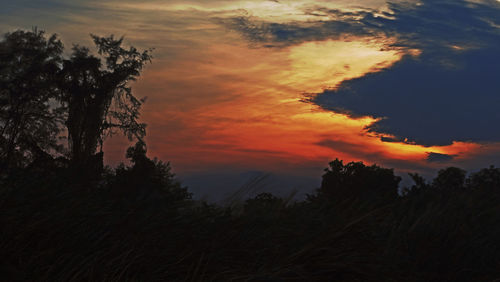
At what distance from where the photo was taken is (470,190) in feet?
35.2

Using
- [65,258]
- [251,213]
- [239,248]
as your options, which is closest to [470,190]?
[251,213]

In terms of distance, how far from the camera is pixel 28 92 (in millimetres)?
38219

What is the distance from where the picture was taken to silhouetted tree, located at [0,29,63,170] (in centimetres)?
3762

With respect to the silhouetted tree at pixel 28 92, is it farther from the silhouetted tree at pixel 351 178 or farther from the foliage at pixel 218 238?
the foliage at pixel 218 238

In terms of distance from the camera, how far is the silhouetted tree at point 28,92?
37.6m

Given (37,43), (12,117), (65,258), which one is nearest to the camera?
(65,258)

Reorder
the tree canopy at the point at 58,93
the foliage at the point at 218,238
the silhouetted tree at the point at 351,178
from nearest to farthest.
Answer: the foliage at the point at 218,238, the silhouetted tree at the point at 351,178, the tree canopy at the point at 58,93

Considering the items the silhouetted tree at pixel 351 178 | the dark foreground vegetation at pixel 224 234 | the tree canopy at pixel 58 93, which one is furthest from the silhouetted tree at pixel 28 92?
the dark foreground vegetation at pixel 224 234

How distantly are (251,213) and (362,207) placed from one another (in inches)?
Answer: 72.0

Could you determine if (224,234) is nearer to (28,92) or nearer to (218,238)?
(218,238)

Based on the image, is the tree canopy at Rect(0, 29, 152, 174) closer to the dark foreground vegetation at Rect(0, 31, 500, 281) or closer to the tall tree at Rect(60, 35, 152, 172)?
the tall tree at Rect(60, 35, 152, 172)

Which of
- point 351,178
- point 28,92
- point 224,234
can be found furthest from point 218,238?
point 28,92

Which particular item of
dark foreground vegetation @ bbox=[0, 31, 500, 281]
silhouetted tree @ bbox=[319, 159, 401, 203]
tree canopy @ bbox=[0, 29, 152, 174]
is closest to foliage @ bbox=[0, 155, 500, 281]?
dark foreground vegetation @ bbox=[0, 31, 500, 281]

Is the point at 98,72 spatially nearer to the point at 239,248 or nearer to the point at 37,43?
the point at 37,43
